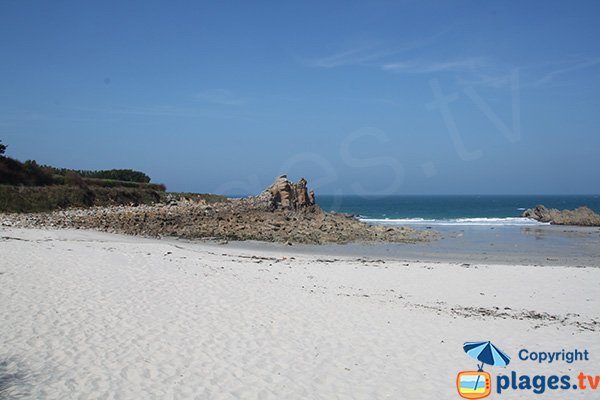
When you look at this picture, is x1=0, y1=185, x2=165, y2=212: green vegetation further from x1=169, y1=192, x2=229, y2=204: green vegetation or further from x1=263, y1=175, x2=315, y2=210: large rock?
x1=263, y1=175, x2=315, y2=210: large rock

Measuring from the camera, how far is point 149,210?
3014 cm

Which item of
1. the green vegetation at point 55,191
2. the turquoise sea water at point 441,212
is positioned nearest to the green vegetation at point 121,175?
the green vegetation at point 55,191

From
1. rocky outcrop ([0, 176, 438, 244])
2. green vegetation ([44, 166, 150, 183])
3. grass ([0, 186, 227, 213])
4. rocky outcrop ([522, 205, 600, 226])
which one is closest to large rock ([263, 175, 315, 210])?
rocky outcrop ([0, 176, 438, 244])

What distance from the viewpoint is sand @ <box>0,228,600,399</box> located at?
5.67m

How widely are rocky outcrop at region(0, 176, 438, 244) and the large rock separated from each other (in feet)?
0.24

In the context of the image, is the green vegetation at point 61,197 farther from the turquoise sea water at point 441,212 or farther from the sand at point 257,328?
the turquoise sea water at point 441,212

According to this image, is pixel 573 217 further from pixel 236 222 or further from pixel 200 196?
pixel 200 196

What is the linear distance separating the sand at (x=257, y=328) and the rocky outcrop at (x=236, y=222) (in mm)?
11712

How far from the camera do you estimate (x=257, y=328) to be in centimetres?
783

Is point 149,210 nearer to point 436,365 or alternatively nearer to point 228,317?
point 228,317

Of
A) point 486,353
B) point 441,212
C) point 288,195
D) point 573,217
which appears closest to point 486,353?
point 486,353

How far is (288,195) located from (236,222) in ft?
21.8

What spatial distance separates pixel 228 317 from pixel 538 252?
19.5 meters

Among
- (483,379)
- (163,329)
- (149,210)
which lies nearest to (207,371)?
(163,329)
